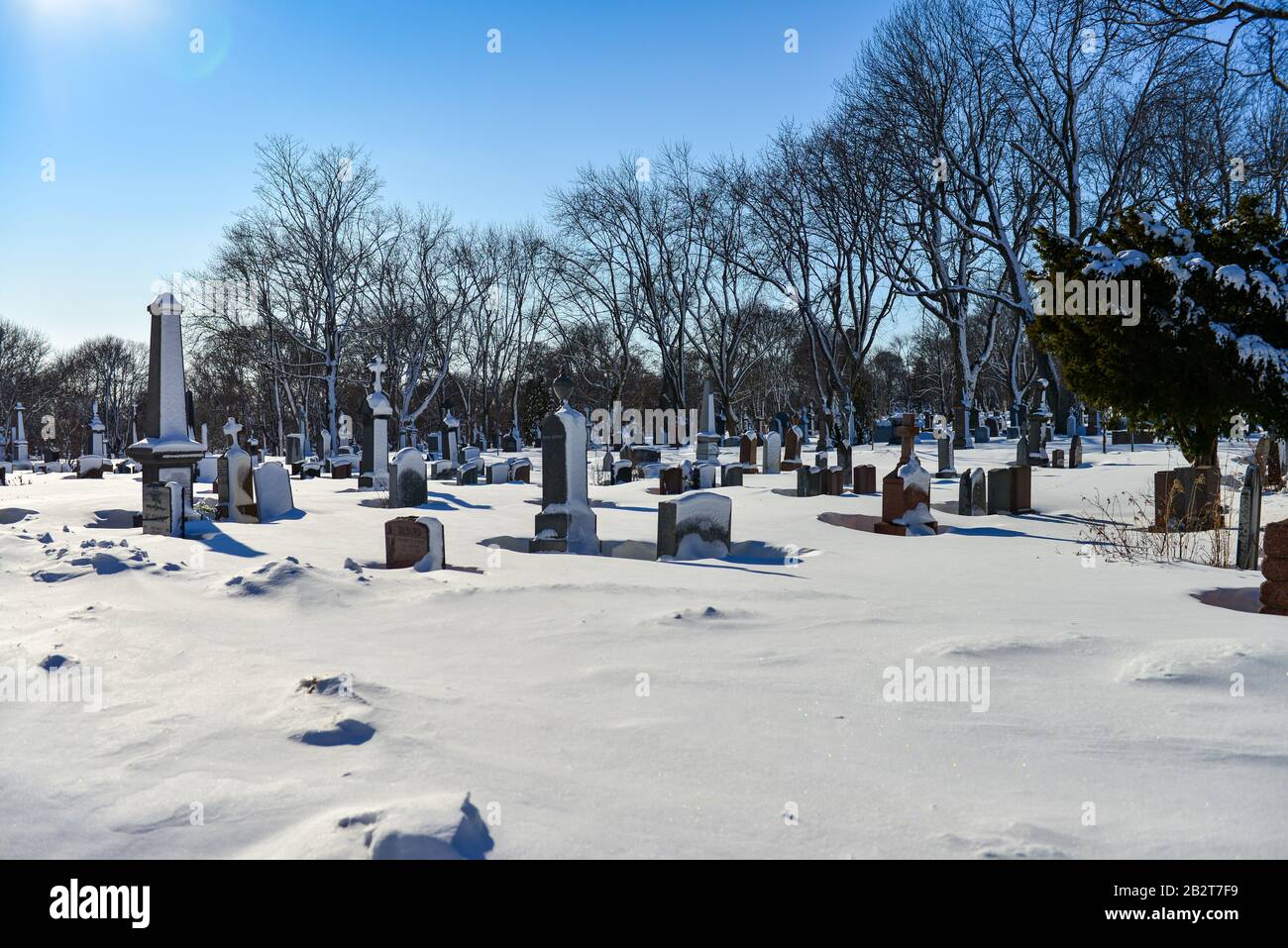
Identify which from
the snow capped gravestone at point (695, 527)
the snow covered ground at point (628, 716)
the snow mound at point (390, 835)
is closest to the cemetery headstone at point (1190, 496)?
the snow covered ground at point (628, 716)

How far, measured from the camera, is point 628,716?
344 cm

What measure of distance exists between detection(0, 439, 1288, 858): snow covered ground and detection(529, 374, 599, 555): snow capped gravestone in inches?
122

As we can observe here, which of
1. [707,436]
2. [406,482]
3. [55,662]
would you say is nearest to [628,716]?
[55,662]

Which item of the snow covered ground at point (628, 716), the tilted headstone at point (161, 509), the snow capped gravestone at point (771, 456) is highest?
the snow capped gravestone at point (771, 456)

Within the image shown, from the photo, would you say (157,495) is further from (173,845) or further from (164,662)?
(173,845)

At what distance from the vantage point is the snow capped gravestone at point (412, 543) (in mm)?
7781

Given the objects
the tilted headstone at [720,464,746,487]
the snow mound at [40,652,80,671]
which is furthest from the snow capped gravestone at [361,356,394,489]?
the snow mound at [40,652,80,671]

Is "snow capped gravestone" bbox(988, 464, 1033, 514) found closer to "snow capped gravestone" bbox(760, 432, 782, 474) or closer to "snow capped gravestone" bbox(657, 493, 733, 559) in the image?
"snow capped gravestone" bbox(657, 493, 733, 559)

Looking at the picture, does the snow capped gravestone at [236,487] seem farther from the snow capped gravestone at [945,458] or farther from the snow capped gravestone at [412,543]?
the snow capped gravestone at [945,458]

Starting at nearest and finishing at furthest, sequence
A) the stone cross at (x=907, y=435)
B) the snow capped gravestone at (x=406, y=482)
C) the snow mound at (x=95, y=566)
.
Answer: the snow mound at (x=95, y=566)
the stone cross at (x=907, y=435)
the snow capped gravestone at (x=406, y=482)

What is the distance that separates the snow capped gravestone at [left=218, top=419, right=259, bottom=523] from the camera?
11984mm

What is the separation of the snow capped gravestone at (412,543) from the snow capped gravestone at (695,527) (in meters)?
2.42

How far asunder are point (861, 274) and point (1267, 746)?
26.1m

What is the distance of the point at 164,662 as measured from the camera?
411 centimetres
